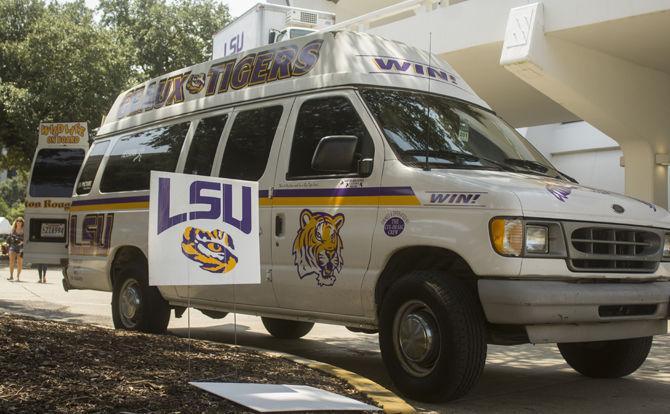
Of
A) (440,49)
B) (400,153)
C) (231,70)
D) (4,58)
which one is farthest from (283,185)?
(4,58)

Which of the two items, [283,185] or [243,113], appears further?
[243,113]

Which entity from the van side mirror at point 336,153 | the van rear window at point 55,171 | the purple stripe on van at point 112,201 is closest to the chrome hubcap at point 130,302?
the purple stripe on van at point 112,201

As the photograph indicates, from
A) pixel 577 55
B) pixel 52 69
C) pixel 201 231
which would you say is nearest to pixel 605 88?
pixel 577 55

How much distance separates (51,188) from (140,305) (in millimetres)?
5745

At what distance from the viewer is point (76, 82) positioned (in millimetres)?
28062

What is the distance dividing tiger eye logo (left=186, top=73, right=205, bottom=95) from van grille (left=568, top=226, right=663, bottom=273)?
4410 mm

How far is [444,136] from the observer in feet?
19.8

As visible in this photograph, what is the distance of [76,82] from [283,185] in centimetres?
2373

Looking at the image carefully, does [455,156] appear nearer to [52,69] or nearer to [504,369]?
[504,369]

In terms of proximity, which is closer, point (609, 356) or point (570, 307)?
point (570, 307)

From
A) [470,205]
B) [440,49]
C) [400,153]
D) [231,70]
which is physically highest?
[440,49]

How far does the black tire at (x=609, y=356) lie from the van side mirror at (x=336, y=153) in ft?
8.15

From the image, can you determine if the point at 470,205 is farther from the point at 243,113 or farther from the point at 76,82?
the point at 76,82

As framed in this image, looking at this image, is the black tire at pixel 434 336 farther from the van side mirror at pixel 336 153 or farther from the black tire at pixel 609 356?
the black tire at pixel 609 356
